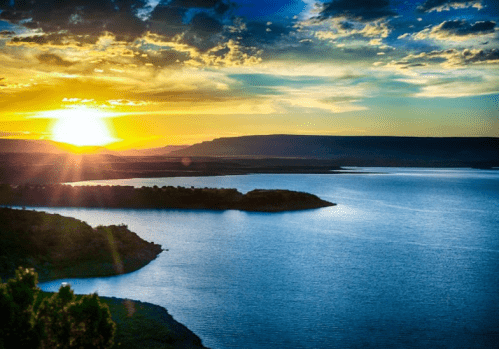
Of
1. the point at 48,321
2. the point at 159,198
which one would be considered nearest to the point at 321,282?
the point at 48,321

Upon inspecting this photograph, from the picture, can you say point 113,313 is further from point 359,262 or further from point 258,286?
point 359,262

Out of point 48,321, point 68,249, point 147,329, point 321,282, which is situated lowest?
point 321,282

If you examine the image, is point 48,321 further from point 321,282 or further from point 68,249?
point 321,282

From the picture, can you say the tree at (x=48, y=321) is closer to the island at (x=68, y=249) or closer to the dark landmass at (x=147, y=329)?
the dark landmass at (x=147, y=329)

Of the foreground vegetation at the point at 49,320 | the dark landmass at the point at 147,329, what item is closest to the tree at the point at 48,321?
the foreground vegetation at the point at 49,320

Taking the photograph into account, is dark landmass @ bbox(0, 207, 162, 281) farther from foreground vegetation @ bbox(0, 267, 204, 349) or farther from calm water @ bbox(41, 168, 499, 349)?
foreground vegetation @ bbox(0, 267, 204, 349)

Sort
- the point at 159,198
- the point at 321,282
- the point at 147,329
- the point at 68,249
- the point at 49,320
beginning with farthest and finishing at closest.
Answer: the point at 159,198 → the point at 68,249 → the point at 321,282 → the point at 147,329 → the point at 49,320

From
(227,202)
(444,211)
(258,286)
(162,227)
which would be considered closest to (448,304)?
(258,286)

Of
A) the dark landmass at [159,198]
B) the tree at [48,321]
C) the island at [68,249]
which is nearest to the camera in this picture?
the tree at [48,321]
